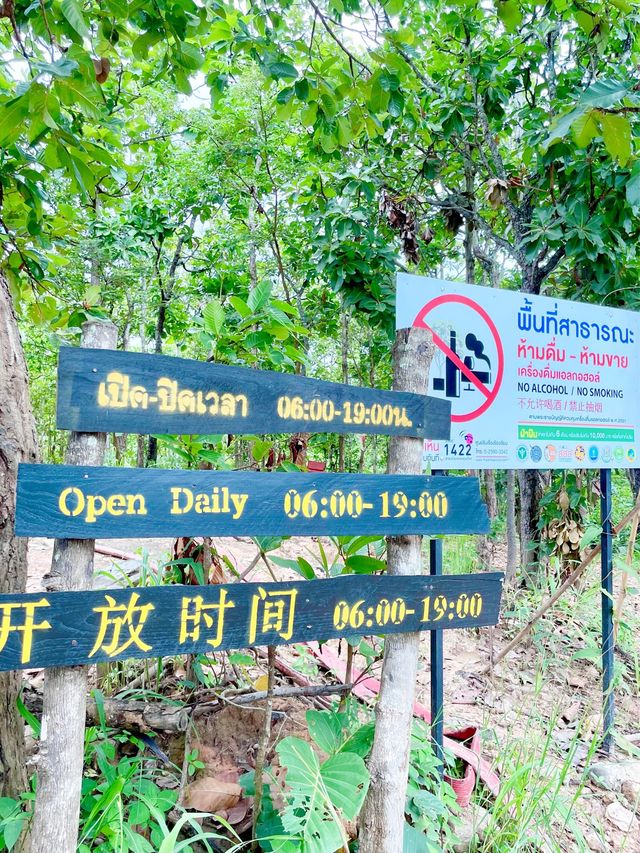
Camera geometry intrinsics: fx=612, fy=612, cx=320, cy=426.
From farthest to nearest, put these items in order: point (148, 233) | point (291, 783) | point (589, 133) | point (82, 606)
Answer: point (148, 233) → point (589, 133) → point (291, 783) → point (82, 606)

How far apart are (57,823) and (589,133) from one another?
234 cm

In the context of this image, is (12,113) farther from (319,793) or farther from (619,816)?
(619,816)

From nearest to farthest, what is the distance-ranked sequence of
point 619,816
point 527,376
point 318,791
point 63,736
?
point 63,736, point 318,791, point 619,816, point 527,376

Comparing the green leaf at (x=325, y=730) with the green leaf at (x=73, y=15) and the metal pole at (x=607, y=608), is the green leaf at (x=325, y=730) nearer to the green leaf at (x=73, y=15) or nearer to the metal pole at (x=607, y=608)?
the metal pole at (x=607, y=608)

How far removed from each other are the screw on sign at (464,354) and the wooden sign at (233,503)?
749 mm

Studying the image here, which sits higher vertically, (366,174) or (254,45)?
(366,174)

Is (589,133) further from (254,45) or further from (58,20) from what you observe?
(58,20)

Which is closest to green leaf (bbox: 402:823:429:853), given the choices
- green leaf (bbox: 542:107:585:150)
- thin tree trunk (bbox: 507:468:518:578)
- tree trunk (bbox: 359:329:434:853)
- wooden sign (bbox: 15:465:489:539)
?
tree trunk (bbox: 359:329:434:853)

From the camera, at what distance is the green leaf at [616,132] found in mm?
1859

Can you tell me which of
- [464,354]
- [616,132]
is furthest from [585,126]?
[464,354]

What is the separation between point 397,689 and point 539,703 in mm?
2136

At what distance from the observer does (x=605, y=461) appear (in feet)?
9.90

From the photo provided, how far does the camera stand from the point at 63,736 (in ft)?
4.43

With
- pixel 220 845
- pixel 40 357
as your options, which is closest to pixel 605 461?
pixel 220 845
